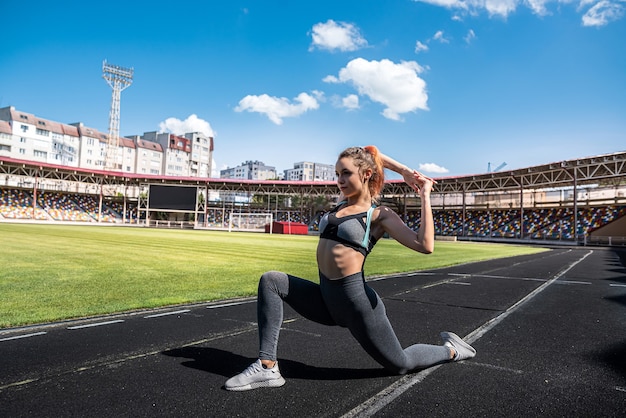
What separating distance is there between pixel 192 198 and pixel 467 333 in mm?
63006

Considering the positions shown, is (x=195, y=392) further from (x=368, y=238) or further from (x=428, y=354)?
(x=428, y=354)

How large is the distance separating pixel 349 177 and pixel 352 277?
2.21 ft

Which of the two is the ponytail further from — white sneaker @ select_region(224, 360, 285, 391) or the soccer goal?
the soccer goal

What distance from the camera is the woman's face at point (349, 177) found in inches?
108

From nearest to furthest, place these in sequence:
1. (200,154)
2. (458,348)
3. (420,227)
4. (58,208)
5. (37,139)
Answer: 1. (420,227)
2. (458,348)
3. (58,208)
4. (37,139)
5. (200,154)

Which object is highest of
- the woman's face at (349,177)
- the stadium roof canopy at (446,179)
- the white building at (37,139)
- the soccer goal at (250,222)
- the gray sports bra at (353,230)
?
the white building at (37,139)

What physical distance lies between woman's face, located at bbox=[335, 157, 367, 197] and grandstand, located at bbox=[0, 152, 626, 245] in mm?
36900

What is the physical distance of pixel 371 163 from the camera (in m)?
2.80

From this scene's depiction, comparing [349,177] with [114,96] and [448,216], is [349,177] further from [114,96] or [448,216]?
[114,96]

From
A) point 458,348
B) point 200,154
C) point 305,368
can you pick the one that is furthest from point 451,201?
point 200,154

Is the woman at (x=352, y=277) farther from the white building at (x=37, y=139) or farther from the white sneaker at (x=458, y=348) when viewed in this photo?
the white building at (x=37, y=139)

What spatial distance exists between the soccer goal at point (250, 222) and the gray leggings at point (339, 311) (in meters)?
58.7

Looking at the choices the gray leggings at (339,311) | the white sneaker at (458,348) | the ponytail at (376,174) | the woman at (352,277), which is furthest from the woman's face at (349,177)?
the white sneaker at (458,348)

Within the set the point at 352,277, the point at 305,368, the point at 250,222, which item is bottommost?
the point at 250,222
